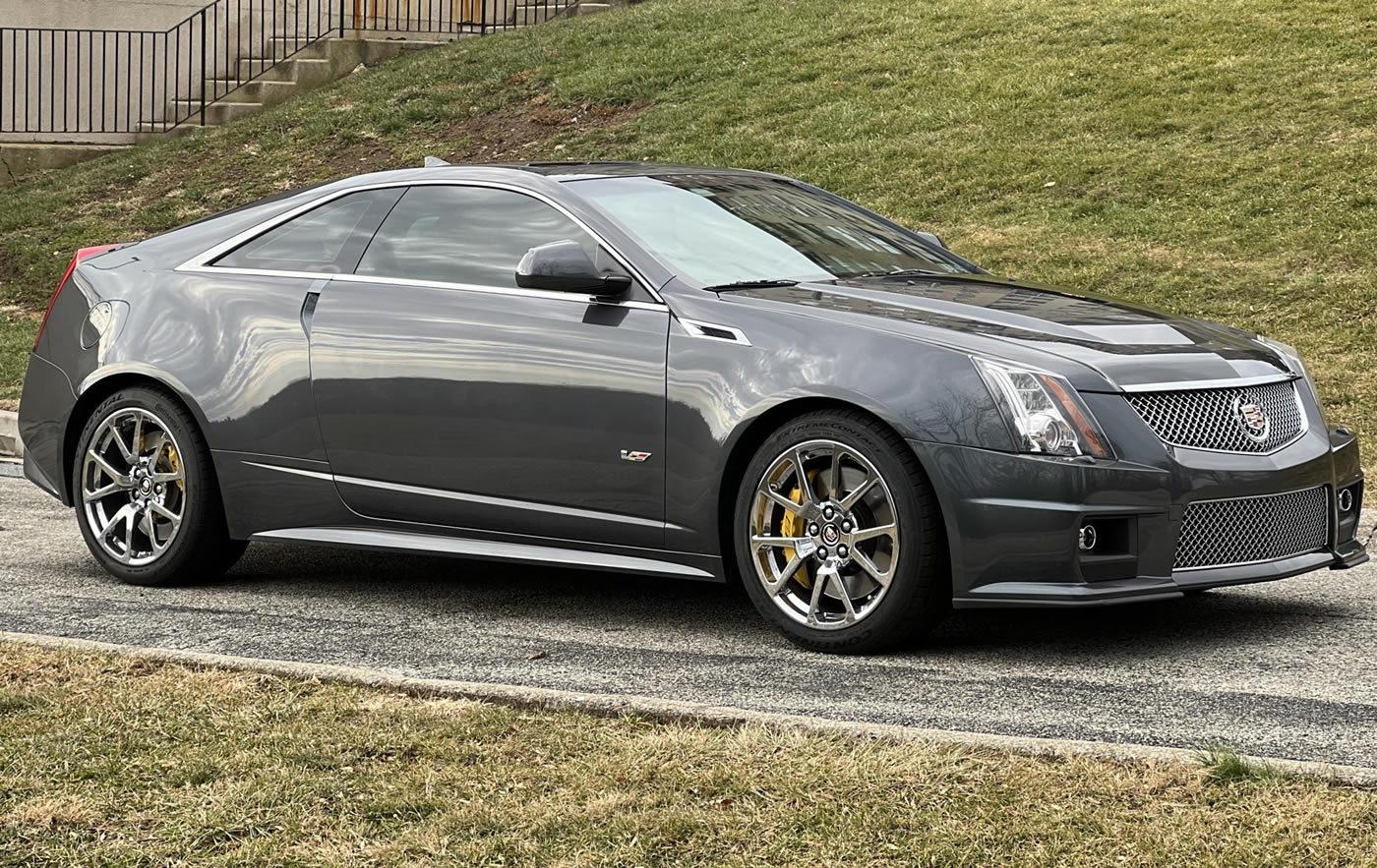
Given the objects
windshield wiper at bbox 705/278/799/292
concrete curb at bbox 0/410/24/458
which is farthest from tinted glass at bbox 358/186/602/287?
concrete curb at bbox 0/410/24/458

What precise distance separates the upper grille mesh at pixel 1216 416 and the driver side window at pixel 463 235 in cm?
194

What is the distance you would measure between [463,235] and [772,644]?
1.85 m

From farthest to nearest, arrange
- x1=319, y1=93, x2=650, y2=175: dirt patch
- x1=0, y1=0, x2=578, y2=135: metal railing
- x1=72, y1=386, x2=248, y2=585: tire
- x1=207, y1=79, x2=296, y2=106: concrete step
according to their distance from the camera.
Answer: x1=207, y1=79, x2=296, y2=106: concrete step → x1=0, y1=0, x2=578, y2=135: metal railing → x1=319, y1=93, x2=650, y2=175: dirt patch → x1=72, y1=386, x2=248, y2=585: tire

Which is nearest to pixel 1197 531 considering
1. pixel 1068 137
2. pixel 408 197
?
pixel 408 197

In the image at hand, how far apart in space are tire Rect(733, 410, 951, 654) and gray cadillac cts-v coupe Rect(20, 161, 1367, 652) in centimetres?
1

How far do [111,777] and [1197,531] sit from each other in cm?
311

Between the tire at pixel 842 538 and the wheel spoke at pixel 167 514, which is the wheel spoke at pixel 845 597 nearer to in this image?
the tire at pixel 842 538

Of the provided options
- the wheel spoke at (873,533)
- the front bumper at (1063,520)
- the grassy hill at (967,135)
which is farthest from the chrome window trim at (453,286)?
the grassy hill at (967,135)

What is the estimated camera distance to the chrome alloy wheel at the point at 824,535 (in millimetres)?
5551

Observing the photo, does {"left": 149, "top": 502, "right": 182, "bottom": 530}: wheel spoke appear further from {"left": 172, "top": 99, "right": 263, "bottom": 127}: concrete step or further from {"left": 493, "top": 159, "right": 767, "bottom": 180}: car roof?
{"left": 172, "top": 99, "right": 263, "bottom": 127}: concrete step

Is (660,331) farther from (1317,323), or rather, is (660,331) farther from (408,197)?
(1317,323)

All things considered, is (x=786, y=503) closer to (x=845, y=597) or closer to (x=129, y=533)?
(x=845, y=597)

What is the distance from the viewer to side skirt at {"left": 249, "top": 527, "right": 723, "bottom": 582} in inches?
237

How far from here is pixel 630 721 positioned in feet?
15.0
